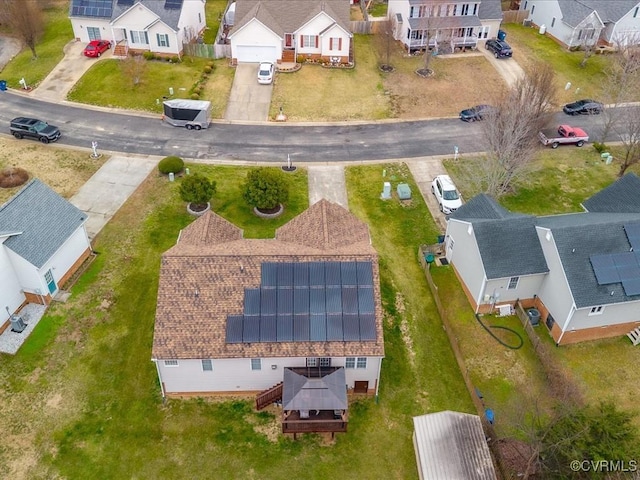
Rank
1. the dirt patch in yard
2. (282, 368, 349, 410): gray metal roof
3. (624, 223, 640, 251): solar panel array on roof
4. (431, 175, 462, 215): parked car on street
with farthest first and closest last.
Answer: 1. the dirt patch in yard
2. (431, 175, 462, 215): parked car on street
3. (624, 223, 640, 251): solar panel array on roof
4. (282, 368, 349, 410): gray metal roof

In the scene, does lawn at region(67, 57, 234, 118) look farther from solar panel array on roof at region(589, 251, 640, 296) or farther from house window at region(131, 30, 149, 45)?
solar panel array on roof at region(589, 251, 640, 296)

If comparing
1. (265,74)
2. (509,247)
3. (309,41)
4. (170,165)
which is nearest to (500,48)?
(309,41)

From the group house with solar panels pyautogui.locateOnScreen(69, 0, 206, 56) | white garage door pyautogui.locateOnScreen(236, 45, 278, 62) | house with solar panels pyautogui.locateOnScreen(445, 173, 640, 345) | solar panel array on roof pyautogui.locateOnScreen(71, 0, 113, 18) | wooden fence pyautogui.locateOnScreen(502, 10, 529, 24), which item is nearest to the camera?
house with solar panels pyautogui.locateOnScreen(445, 173, 640, 345)

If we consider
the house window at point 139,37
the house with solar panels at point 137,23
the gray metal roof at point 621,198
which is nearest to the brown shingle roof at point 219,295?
the gray metal roof at point 621,198

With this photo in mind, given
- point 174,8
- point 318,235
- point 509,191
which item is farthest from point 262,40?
point 318,235

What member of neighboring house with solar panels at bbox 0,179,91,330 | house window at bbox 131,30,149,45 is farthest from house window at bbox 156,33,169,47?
neighboring house with solar panels at bbox 0,179,91,330

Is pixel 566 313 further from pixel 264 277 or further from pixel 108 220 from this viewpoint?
pixel 108 220
